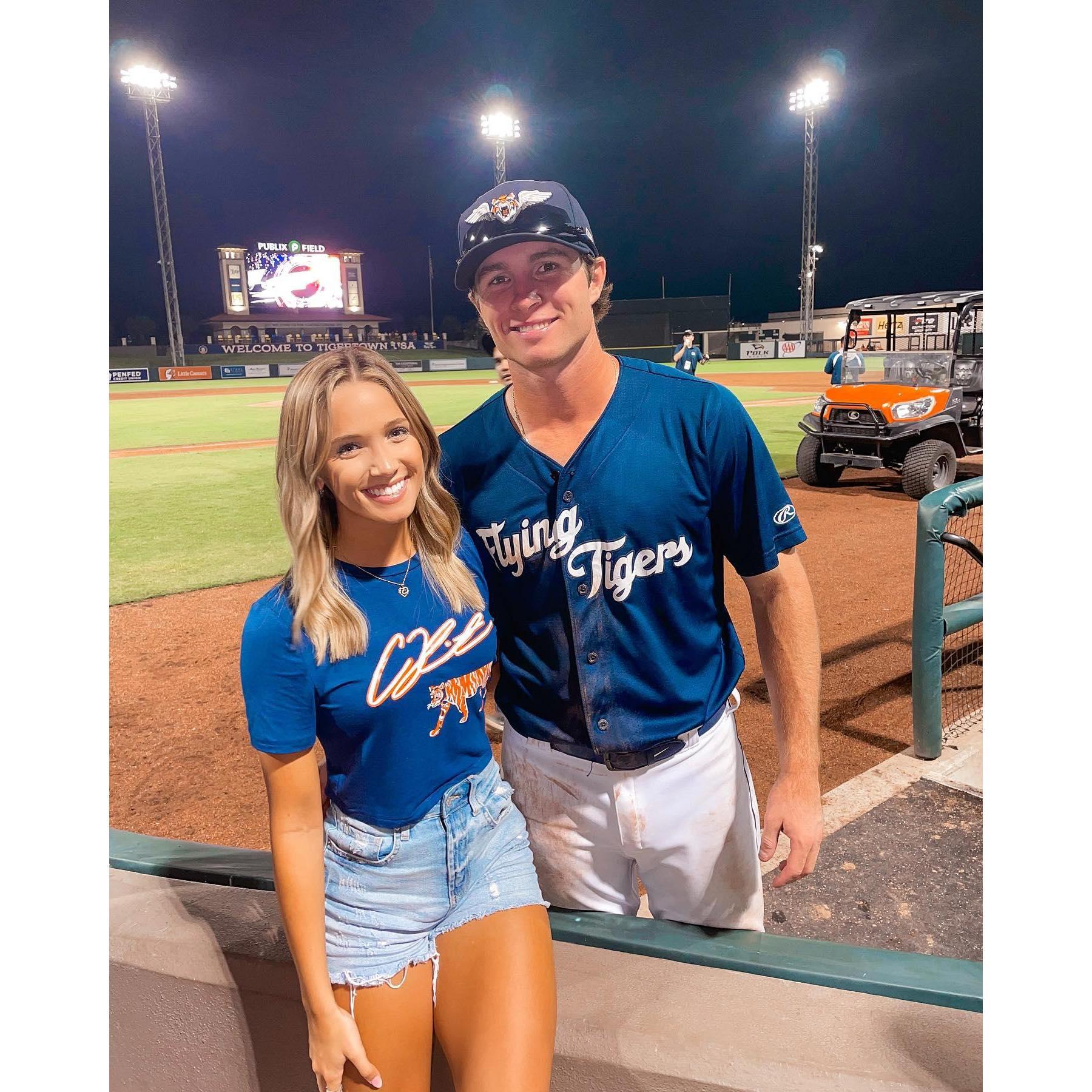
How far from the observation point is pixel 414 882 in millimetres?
1299

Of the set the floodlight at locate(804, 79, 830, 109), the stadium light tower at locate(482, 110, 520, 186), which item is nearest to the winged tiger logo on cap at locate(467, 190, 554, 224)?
the stadium light tower at locate(482, 110, 520, 186)

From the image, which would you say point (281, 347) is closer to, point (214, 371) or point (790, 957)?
point (214, 371)

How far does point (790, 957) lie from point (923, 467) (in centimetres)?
891

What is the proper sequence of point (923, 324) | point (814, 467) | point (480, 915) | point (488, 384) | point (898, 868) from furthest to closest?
point (488, 384) < point (923, 324) < point (814, 467) < point (898, 868) < point (480, 915)

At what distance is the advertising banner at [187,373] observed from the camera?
37.3 metres

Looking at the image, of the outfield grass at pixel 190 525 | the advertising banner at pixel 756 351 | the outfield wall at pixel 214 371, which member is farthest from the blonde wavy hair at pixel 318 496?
the advertising banner at pixel 756 351

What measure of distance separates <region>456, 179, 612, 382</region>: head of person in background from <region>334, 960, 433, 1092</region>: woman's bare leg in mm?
1055

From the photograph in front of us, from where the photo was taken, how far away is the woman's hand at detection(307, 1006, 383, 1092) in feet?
3.76

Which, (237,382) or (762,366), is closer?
(237,382)

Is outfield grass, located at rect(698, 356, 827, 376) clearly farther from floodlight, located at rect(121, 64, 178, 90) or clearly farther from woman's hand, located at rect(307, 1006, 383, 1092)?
woman's hand, located at rect(307, 1006, 383, 1092)

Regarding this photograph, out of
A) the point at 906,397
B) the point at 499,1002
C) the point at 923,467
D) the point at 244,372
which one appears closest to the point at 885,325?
the point at 906,397

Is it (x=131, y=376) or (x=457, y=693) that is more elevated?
(x=131, y=376)
